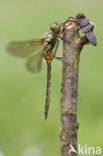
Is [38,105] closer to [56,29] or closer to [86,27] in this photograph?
[56,29]

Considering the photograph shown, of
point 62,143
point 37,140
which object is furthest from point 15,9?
point 62,143

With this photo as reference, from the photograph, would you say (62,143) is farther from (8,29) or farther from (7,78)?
(8,29)

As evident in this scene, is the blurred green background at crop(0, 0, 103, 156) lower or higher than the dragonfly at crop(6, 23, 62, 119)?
lower

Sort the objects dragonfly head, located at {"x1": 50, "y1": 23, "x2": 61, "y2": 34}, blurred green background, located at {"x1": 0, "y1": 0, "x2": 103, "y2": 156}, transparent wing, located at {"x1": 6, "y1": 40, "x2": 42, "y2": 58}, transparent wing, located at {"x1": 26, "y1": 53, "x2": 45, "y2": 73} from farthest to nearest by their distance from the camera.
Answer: blurred green background, located at {"x1": 0, "y1": 0, "x2": 103, "y2": 156} → transparent wing, located at {"x1": 26, "y1": 53, "x2": 45, "y2": 73} → transparent wing, located at {"x1": 6, "y1": 40, "x2": 42, "y2": 58} → dragonfly head, located at {"x1": 50, "y1": 23, "x2": 61, "y2": 34}

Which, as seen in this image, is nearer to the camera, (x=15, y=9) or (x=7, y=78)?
(x=7, y=78)

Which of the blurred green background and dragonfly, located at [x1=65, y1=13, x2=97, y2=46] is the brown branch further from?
the blurred green background

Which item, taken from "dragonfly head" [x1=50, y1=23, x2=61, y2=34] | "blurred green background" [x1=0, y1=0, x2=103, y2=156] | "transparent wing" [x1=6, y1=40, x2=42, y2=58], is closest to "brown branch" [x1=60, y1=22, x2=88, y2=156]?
"dragonfly head" [x1=50, y1=23, x2=61, y2=34]

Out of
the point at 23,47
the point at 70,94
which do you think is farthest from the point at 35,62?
the point at 70,94
